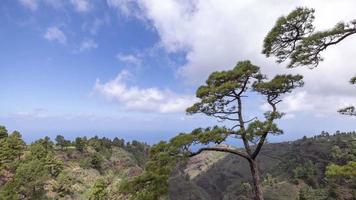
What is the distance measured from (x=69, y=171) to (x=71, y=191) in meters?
11.6

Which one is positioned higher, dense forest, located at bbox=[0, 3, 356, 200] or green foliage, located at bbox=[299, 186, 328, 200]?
dense forest, located at bbox=[0, 3, 356, 200]

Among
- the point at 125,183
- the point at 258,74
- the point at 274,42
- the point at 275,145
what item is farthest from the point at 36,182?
the point at 275,145

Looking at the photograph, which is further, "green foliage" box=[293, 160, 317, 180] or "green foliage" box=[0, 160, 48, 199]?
"green foliage" box=[293, 160, 317, 180]

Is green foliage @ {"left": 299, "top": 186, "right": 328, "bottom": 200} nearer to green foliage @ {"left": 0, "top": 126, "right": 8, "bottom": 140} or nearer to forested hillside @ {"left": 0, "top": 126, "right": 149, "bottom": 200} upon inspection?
forested hillside @ {"left": 0, "top": 126, "right": 149, "bottom": 200}

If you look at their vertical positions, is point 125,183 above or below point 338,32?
below

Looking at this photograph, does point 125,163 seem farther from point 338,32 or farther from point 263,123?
point 338,32

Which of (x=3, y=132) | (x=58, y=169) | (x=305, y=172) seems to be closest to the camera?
(x=58, y=169)

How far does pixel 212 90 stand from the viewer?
19.4 meters

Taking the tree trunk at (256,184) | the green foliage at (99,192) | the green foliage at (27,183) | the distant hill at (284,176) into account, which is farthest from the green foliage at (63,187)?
the distant hill at (284,176)

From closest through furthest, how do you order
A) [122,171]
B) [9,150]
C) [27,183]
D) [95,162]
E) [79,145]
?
[27,183] → [9,150] → [95,162] → [122,171] → [79,145]

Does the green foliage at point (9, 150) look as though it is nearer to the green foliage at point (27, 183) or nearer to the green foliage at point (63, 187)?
the green foliage at point (63, 187)

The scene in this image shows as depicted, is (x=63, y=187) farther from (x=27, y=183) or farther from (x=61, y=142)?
(x=61, y=142)

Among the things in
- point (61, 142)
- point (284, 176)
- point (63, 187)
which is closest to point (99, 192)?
point (63, 187)

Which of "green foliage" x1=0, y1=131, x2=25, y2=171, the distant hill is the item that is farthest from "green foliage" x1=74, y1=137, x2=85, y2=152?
the distant hill
